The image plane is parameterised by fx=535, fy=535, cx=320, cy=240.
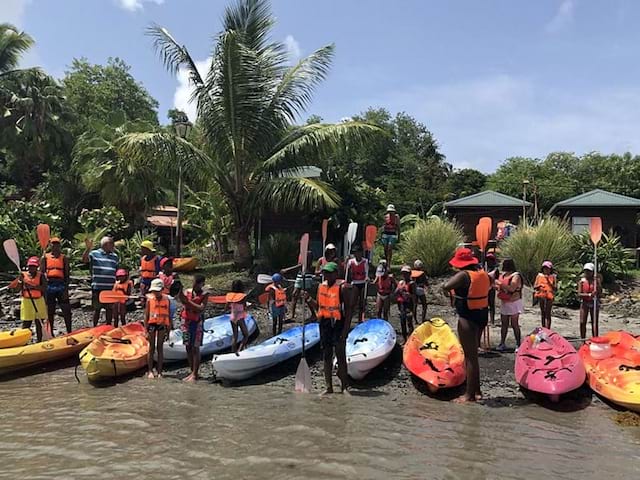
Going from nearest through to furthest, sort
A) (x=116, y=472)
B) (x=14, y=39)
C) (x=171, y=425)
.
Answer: (x=116, y=472) < (x=171, y=425) < (x=14, y=39)

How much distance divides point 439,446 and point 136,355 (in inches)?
184

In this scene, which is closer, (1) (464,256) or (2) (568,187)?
(1) (464,256)

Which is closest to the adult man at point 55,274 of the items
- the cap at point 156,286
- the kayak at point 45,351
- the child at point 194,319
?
the kayak at point 45,351

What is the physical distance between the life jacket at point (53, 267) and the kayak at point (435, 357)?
5.79 metres

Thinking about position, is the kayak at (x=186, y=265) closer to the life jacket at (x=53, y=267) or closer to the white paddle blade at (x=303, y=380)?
the life jacket at (x=53, y=267)

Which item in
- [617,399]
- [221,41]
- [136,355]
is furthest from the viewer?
[221,41]

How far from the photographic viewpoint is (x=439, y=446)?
4.94 meters

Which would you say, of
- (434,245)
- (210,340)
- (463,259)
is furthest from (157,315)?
(434,245)

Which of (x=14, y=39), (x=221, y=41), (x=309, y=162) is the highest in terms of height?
(x=14, y=39)

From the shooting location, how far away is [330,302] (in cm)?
651

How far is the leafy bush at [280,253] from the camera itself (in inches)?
555

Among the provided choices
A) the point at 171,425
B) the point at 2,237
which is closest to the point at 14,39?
the point at 2,237

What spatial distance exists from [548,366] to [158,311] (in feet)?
16.7

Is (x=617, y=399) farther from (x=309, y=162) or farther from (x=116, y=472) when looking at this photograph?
(x=309, y=162)
